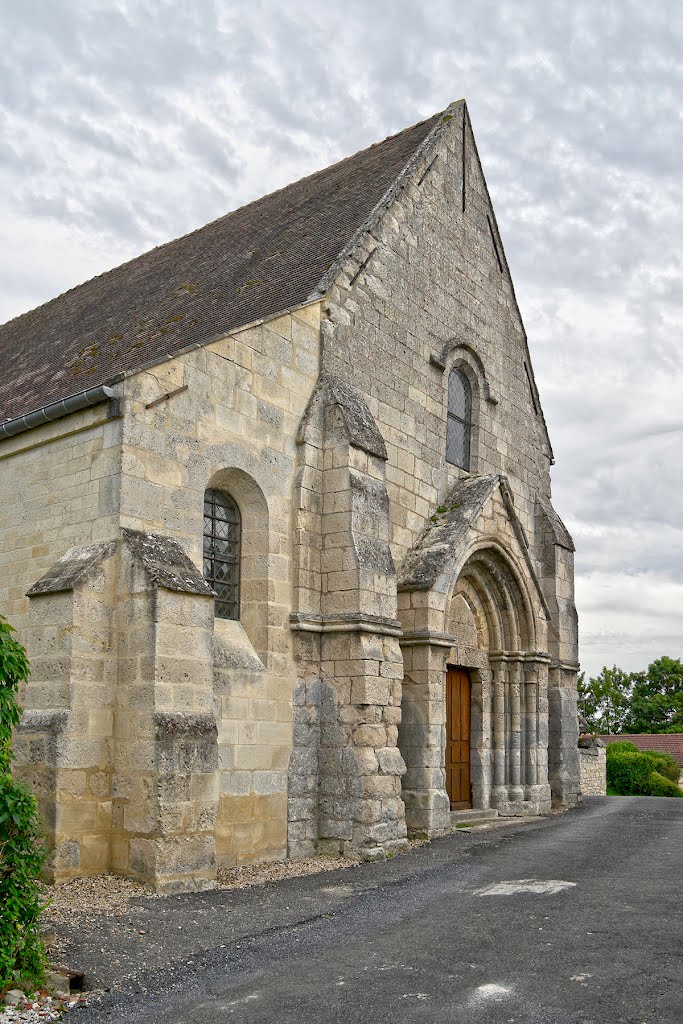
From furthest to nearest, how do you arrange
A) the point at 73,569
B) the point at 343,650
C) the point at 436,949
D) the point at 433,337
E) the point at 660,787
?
the point at 660,787, the point at 433,337, the point at 343,650, the point at 73,569, the point at 436,949

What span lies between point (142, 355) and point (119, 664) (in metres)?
3.91

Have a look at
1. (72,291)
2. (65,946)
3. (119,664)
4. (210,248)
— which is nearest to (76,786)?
(119,664)

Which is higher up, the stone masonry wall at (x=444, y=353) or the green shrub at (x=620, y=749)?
the stone masonry wall at (x=444, y=353)

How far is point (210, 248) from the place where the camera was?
15070 mm

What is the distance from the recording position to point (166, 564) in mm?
8617

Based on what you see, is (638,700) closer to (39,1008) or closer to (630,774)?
(630,774)

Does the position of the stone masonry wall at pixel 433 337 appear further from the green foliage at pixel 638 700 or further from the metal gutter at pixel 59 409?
the green foliage at pixel 638 700

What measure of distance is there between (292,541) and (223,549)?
79 centimetres

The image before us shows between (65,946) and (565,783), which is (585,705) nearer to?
(565,783)

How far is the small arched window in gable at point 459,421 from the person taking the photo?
1444 centimetres

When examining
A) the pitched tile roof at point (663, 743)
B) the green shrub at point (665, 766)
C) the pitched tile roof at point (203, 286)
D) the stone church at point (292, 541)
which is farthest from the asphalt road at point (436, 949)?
the pitched tile roof at point (663, 743)

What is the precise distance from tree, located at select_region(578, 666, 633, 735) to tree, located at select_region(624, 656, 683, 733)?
0.82 metres

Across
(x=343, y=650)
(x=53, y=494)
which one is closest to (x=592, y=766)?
(x=343, y=650)

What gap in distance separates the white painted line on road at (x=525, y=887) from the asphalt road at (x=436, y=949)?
2 cm
